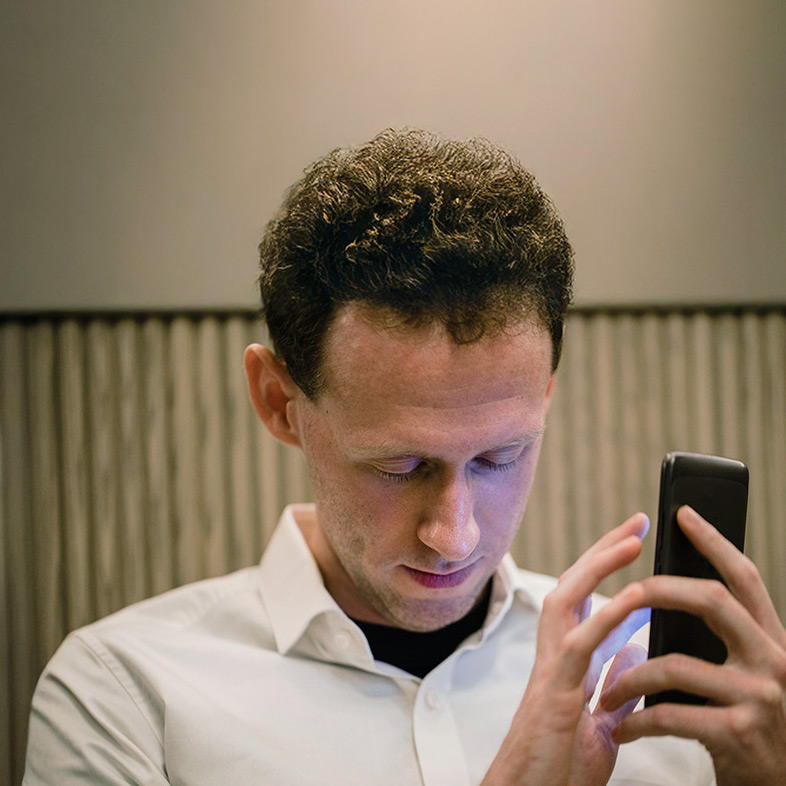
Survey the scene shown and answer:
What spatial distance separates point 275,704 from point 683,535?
1.94ft

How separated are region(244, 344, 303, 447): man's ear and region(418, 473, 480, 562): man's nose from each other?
0.91ft

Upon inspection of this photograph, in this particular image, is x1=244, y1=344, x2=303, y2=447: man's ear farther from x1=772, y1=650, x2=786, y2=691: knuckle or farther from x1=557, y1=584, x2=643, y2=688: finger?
x1=772, y1=650, x2=786, y2=691: knuckle

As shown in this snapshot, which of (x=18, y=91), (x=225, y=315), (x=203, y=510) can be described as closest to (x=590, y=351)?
(x=225, y=315)

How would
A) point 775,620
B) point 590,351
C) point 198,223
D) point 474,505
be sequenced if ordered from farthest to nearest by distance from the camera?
point 590,351 < point 198,223 < point 474,505 < point 775,620

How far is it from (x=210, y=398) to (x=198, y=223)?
347mm

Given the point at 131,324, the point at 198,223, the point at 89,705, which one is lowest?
the point at 89,705

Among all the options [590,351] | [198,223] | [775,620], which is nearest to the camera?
[775,620]

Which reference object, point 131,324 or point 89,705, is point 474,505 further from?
point 131,324

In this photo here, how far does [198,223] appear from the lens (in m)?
1.58

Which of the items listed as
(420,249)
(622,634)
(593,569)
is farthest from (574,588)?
(420,249)

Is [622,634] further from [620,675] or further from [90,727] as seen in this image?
[90,727]

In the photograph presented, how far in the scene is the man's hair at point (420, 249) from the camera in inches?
36.6

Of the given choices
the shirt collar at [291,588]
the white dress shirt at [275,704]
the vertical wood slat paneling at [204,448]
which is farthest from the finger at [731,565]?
the vertical wood slat paneling at [204,448]

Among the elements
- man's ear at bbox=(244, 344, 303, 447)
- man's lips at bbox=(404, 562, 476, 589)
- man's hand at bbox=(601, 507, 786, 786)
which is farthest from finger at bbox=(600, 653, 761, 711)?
man's ear at bbox=(244, 344, 303, 447)
